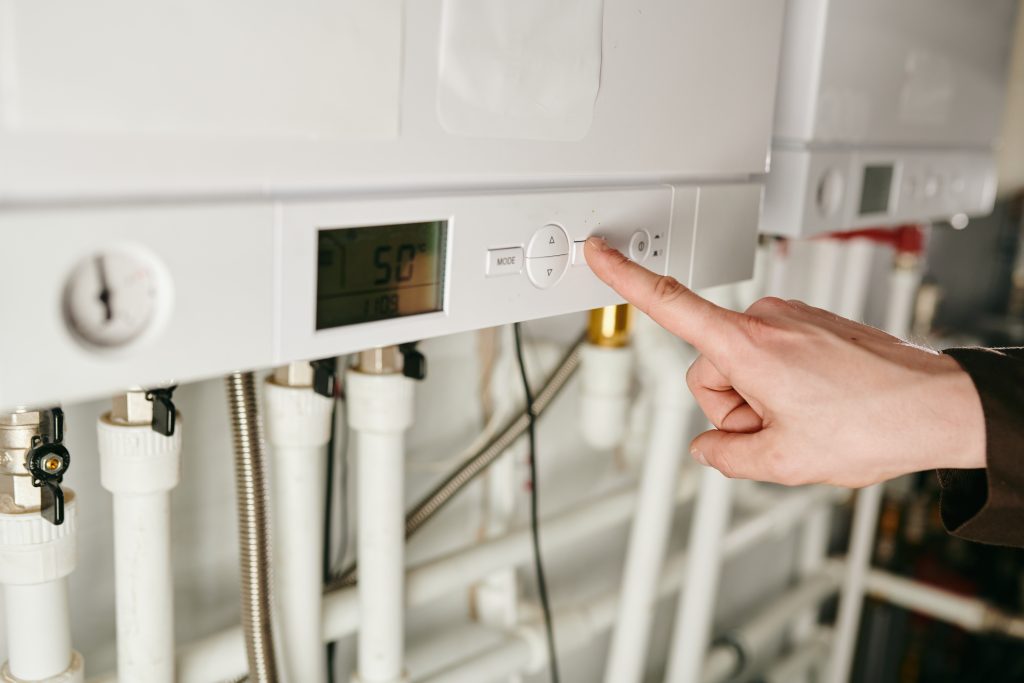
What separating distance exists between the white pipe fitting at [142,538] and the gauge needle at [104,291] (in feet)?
0.75

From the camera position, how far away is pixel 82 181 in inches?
12.2

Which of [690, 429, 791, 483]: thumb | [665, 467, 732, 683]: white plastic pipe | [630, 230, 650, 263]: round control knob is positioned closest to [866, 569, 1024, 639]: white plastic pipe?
[665, 467, 732, 683]: white plastic pipe

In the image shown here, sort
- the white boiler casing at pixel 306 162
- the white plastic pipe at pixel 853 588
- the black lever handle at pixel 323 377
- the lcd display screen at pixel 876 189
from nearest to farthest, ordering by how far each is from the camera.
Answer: the white boiler casing at pixel 306 162 → the black lever handle at pixel 323 377 → the lcd display screen at pixel 876 189 → the white plastic pipe at pixel 853 588

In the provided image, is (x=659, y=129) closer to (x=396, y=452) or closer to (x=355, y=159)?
(x=355, y=159)

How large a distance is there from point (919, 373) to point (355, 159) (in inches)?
13.5

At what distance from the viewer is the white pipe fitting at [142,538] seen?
0.54 meters

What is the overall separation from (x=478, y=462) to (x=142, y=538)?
0.37 meters

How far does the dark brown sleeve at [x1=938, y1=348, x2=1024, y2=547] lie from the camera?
0.52 metres

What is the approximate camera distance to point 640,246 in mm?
535

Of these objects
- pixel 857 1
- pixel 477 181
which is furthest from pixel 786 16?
pixel 477 181

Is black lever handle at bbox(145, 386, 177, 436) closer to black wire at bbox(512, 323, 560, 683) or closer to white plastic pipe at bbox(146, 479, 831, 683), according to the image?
white plastic pipe at bbox(146, 479, 831, 683)

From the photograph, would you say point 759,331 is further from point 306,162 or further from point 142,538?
point 142,538

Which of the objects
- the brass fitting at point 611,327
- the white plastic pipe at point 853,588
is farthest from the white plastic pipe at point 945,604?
the brass fitting at point 611,327

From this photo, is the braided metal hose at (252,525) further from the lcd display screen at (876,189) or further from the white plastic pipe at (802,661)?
the white plastic pipe at (802,661)
